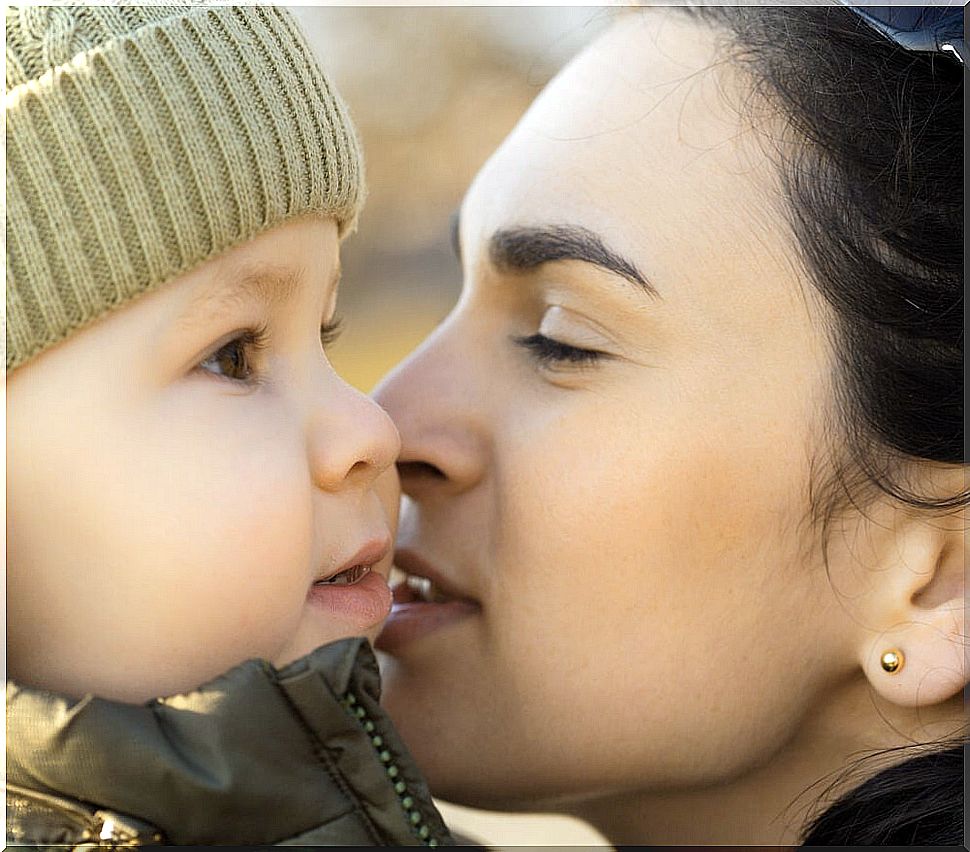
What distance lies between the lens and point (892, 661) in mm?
2035

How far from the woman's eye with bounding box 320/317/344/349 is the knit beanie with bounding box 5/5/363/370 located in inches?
12.6

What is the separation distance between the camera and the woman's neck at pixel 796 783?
6.83 ft

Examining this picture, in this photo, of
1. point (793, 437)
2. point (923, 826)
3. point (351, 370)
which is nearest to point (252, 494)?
point (793, 437)

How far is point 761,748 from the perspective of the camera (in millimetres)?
2102

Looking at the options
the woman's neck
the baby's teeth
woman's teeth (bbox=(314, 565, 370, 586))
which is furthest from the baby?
the woman's neck

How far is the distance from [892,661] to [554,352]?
0.77 m

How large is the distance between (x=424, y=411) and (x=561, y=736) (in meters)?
0.60

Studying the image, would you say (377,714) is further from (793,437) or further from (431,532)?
(793,437)

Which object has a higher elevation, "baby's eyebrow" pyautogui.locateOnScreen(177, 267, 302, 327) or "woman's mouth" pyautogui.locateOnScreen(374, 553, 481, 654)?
"baby's eyebrow" pyautogui.locateOnScreen(177, 267, 302, 327)

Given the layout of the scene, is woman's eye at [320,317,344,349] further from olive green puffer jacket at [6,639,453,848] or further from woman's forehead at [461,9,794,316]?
olive green puffer jacket at [6,639,453,848]

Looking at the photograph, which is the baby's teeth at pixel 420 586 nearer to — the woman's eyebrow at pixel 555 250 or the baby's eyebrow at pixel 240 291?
the woman's eyebrow at pixel 555 250

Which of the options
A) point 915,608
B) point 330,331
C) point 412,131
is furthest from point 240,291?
point 412,131

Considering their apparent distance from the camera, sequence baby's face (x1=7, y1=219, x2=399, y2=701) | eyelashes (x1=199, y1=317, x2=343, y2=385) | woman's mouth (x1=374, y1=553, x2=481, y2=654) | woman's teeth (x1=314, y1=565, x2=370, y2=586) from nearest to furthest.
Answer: baby's face (x1=7, y1=219, x2=399, y2=701)
eyelashes (x1=199, y1=317, x2=343, y2=385)
woman's teeth (x1=314, y1=565, x2=370, y2=586)
woman's mouth (x1=374, y1=553, x2=481, y2=654)

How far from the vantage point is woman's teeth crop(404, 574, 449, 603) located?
7.18ft
